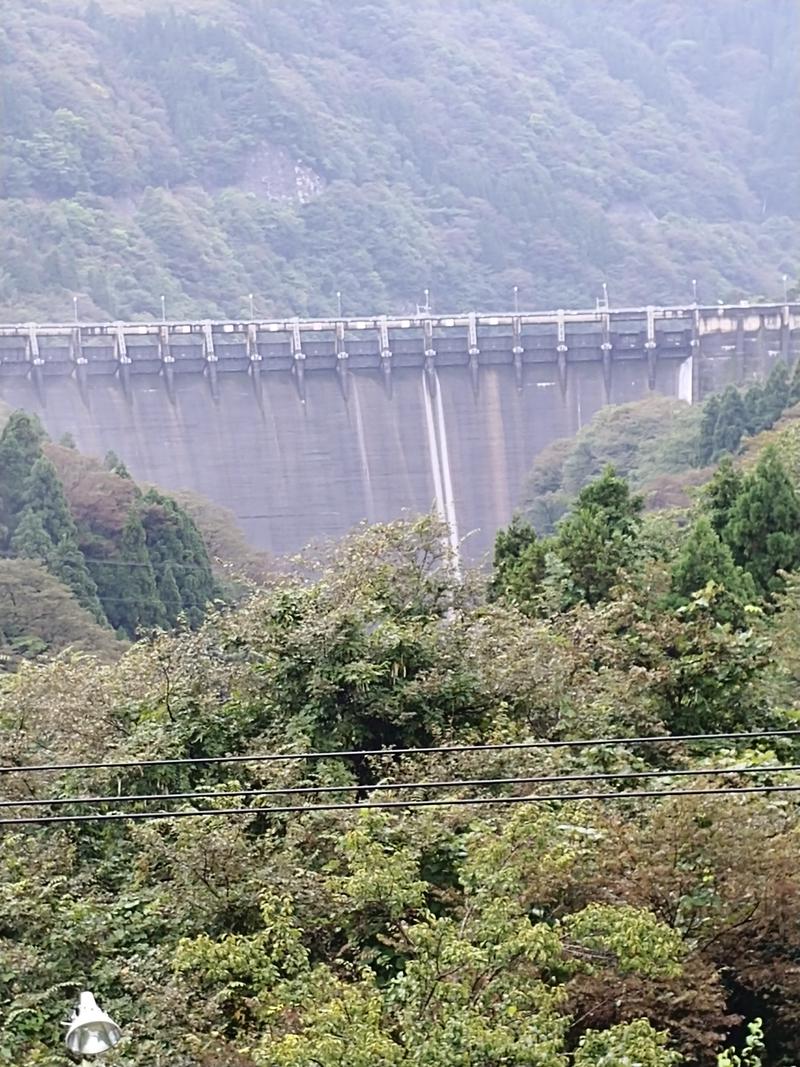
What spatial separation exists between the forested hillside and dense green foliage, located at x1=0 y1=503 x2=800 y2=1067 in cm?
4450

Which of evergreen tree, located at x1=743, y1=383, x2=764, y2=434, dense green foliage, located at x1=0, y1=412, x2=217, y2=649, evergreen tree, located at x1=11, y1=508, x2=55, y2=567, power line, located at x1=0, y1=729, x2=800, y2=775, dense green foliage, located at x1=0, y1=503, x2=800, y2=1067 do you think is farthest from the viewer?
evergreen tree, located at x1=743, y1=383, x2=764, y2=434

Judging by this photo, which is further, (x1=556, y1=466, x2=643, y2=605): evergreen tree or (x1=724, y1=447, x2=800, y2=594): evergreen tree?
(x1=724, y1=447, x2=800, y2=594): evergreen tree

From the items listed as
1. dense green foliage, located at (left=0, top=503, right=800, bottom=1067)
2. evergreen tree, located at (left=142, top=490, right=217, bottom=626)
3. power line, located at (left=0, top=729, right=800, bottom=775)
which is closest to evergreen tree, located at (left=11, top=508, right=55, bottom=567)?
evergreen tree, located at (left=142, top=490, right=217, bottom=626)

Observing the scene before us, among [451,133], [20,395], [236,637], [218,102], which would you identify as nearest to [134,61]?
[218,102]

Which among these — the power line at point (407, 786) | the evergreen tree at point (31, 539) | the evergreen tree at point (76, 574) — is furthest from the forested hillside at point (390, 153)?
the power line at point (407, 786)

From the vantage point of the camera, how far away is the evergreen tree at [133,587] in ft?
76.9

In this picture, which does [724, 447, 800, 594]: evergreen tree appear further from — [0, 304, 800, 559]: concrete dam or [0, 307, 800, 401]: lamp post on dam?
[0, 307, 800, 401]: lamp post on dam

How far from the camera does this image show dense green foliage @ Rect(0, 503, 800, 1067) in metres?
4.77

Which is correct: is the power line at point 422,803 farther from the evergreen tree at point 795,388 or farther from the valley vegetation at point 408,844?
the evergreen tree at point 795,388

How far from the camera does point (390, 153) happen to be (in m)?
74.1

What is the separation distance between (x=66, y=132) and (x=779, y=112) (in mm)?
36198

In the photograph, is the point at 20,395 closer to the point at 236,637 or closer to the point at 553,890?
the point at 236,637

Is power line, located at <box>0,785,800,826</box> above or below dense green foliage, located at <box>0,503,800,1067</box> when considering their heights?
above

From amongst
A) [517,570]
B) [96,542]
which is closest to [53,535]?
[96,542]
